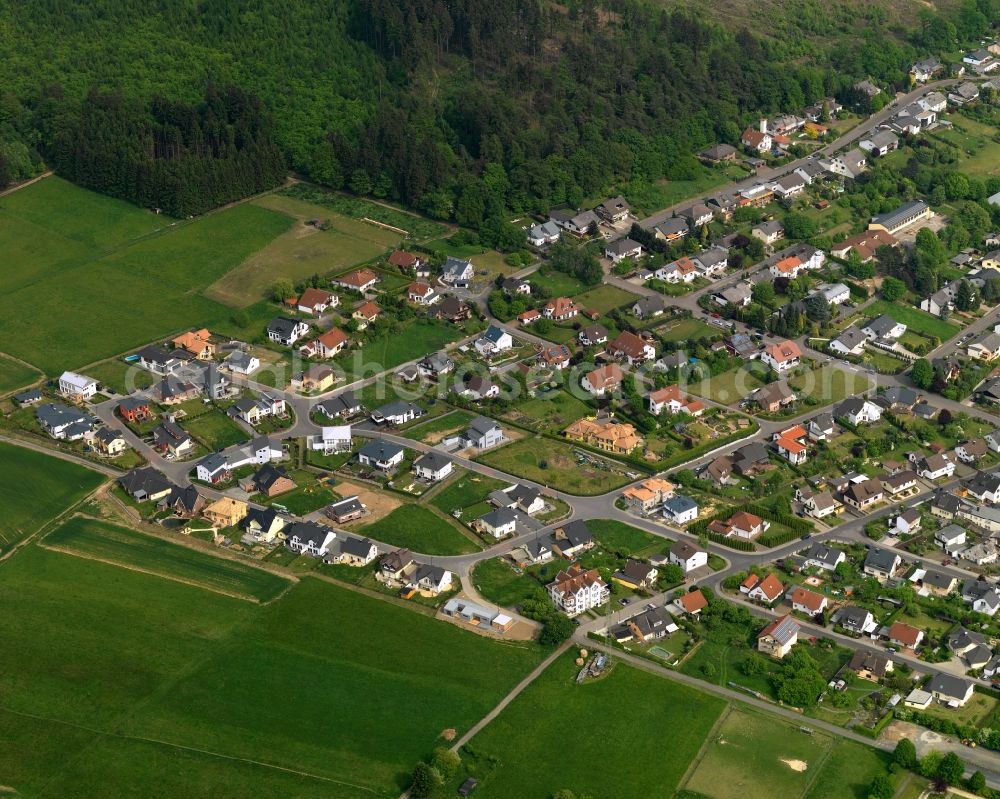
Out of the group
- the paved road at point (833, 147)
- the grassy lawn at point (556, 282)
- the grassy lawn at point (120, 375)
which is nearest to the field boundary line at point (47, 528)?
the grassy lawn at point (120, 375)

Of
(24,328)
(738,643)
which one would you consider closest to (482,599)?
(738,643)

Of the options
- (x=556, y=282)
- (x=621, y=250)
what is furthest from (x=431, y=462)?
(x=621, y=250)

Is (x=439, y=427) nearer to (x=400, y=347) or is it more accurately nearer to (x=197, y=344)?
(x=400, y=347)

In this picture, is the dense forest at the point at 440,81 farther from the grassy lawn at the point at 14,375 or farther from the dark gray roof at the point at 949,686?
the dark gray roof at the point at 949,686

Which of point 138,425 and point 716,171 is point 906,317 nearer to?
point 716,171

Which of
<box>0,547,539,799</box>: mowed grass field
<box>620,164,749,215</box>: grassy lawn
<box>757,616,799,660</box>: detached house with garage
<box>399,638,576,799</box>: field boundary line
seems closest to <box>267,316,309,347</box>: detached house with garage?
<box>0,547,539,799</box>: mowed grass field

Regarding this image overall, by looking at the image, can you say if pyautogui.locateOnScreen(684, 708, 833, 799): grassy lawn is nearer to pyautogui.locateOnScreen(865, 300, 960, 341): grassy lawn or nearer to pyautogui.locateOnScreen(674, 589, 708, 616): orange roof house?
pyautogui.locateOnScreen(674, 589, 708, 616): orange roof house
